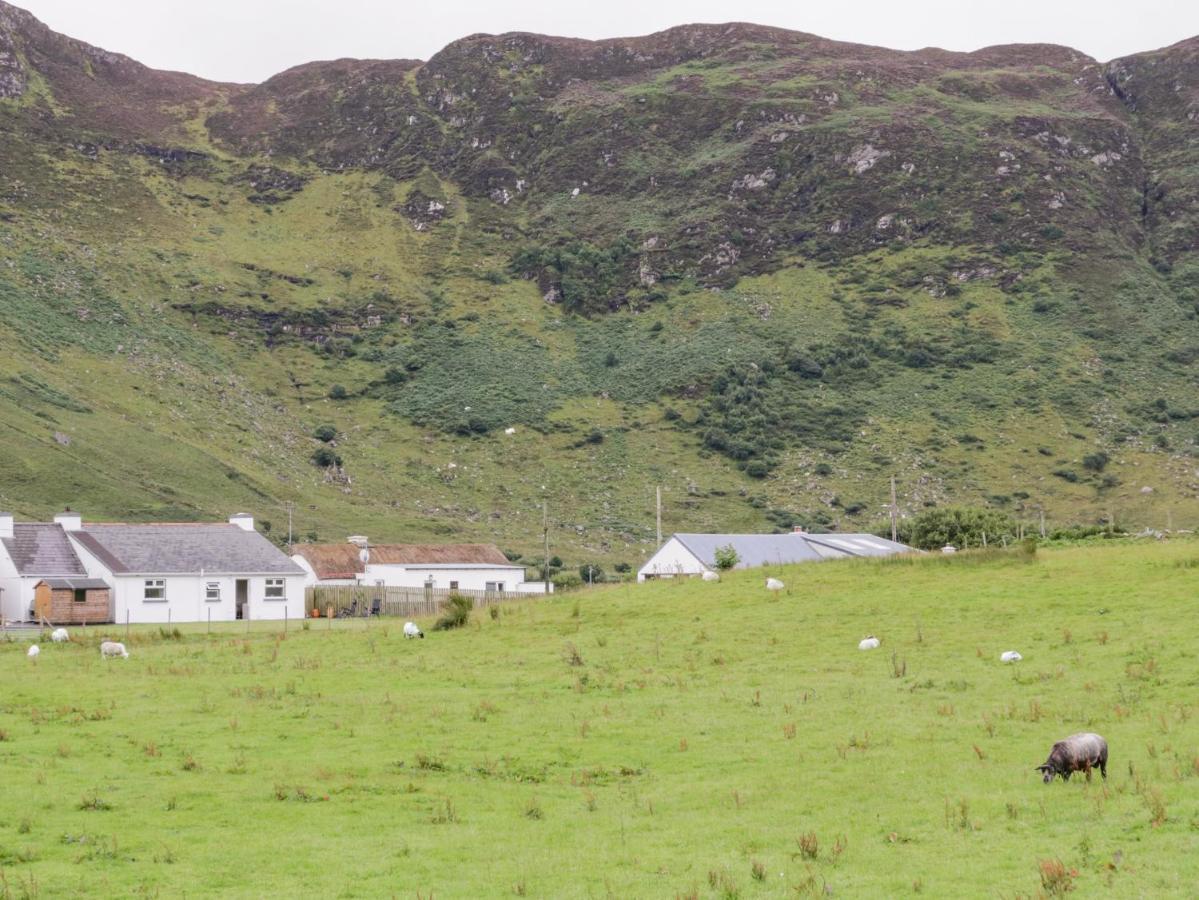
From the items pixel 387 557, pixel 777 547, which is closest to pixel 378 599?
pixel 387 557

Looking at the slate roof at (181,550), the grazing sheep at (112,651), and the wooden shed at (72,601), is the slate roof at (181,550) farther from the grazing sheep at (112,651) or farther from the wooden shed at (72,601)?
the grazing sheep at (112,651)

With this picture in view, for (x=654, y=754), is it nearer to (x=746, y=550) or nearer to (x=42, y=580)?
(x=42, y=580)

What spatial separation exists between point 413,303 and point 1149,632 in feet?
475

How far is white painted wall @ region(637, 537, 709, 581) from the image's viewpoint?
71000 mm

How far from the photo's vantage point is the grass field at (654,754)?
1546cm

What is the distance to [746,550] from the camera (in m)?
73.6

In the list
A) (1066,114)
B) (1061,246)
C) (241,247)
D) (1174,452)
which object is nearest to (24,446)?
(241,247)

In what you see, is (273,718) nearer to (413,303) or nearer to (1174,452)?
(1174,452)

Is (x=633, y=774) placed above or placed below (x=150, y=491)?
below

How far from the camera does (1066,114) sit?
195125 millimetres

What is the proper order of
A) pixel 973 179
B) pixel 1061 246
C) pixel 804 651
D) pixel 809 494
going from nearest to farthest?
pixel 804 651 < pixel 809 494 < pixel 1061 246 < pixel 973 179

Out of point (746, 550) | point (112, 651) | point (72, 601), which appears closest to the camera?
point (112, 651)

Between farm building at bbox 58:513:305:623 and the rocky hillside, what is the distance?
25533 mm

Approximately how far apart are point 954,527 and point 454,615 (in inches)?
1874
